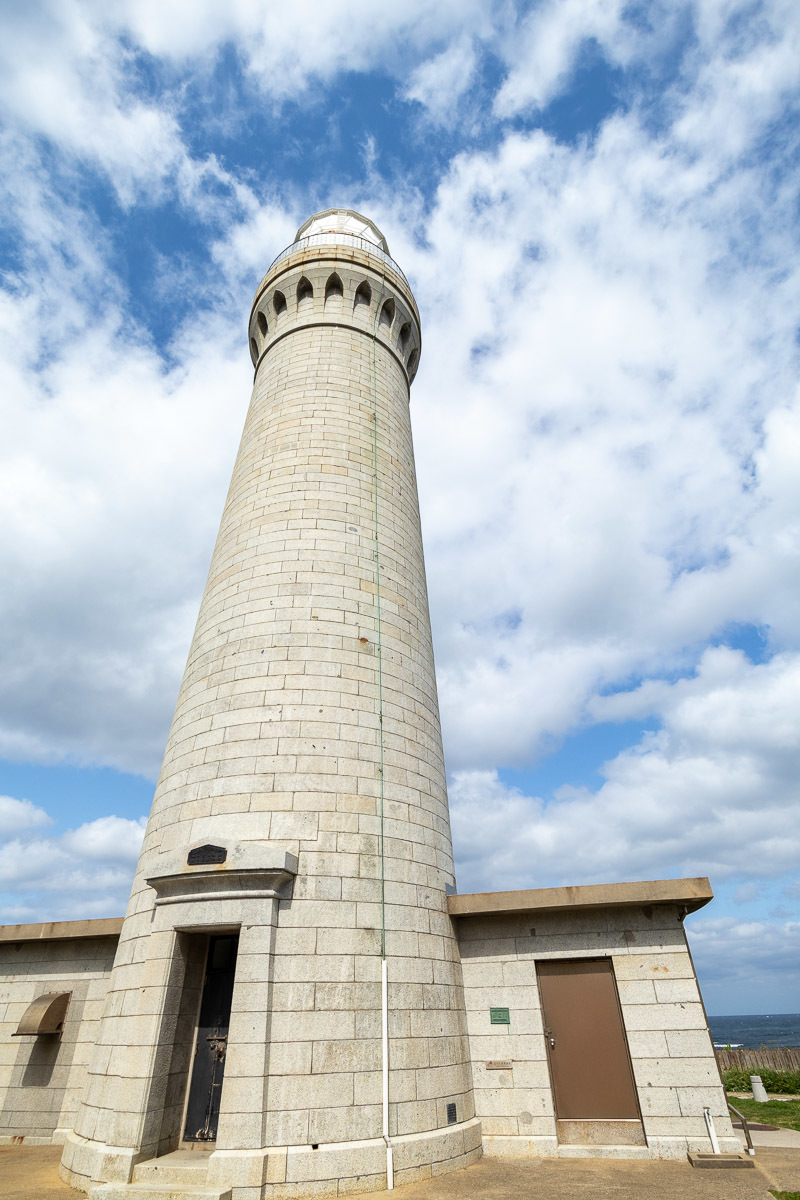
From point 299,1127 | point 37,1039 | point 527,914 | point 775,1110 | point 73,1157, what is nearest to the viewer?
point 299,1127

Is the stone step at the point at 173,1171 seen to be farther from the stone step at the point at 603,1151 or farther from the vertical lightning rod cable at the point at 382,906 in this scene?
the stone step at the point at 603,1151

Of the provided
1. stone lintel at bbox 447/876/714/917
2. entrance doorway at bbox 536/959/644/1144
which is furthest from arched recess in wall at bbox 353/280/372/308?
entrance doorway at bbox 536/959/644/1144

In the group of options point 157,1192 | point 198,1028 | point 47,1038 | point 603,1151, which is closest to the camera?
point 157,1192

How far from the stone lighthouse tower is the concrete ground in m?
0.35

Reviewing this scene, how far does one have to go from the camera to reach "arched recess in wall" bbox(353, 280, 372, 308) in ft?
56.5

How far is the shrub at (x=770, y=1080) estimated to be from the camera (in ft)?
68.4

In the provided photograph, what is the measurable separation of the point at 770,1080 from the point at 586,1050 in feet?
59.3

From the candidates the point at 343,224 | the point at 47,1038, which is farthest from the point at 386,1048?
the point at 343,224

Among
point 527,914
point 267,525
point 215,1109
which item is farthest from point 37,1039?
point 267,525

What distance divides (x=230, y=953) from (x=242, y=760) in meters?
2.71

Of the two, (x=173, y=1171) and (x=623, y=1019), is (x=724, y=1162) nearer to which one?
(x=623, y=1019)

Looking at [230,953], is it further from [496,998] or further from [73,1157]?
[496,998]

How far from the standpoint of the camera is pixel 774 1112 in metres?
15.3

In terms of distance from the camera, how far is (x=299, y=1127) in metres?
7.57
